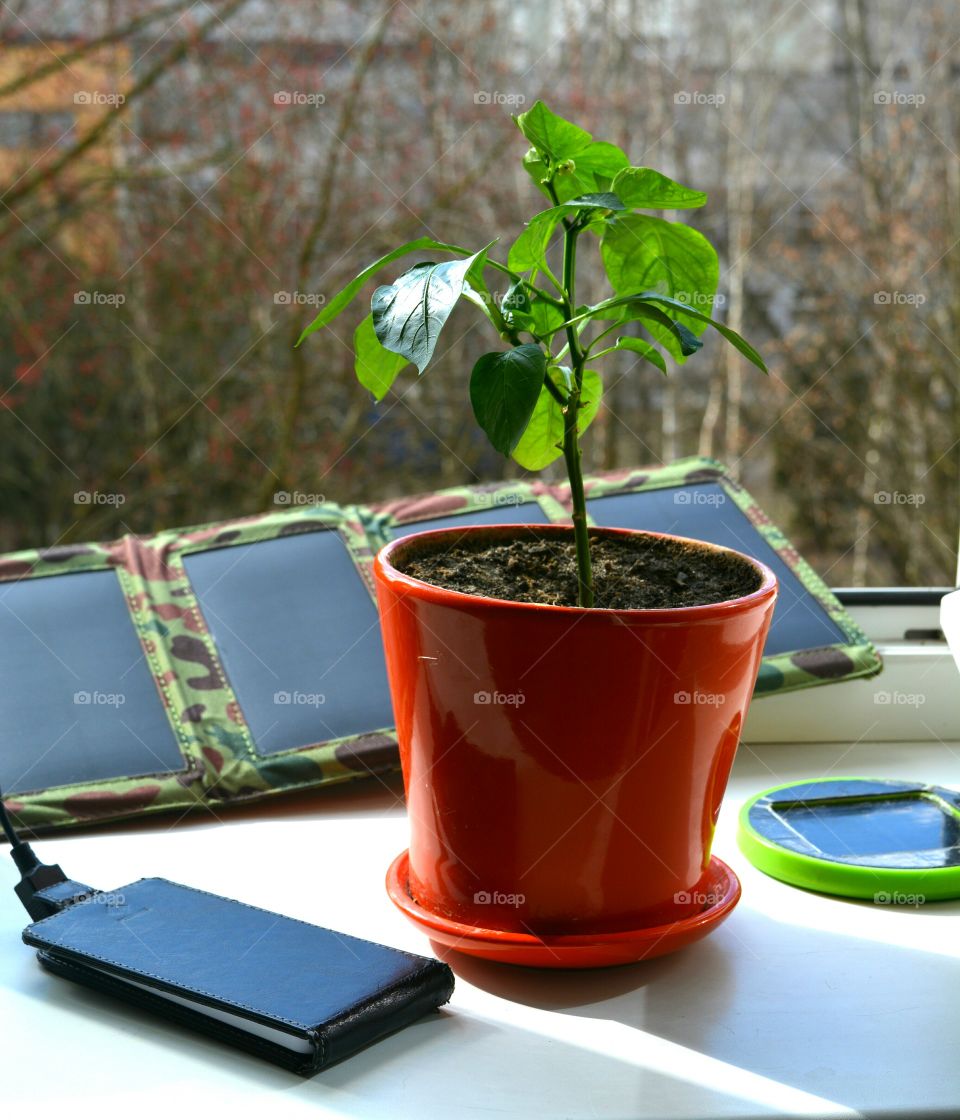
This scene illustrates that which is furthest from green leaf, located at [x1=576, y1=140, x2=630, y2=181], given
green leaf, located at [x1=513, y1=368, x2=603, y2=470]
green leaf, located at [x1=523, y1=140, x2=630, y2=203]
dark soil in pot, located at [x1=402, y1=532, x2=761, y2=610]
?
dark soil in pot, located at [x1=402, y1=532, x2=761, y2=610]

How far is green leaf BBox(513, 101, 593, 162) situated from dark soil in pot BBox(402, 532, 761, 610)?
232mm

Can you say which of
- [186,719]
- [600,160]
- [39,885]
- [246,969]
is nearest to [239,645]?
[186,719]

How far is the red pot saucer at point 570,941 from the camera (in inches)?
25.0

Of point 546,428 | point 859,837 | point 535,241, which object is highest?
point 535,241

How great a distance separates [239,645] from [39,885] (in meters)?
0.28

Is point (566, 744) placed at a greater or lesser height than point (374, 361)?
lesser

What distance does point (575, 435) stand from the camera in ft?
2.15

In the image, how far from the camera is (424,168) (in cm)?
248

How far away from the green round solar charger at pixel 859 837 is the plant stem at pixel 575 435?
Answer: 25cm

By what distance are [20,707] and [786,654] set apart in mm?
599

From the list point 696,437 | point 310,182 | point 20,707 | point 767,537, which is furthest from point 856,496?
point 20,707

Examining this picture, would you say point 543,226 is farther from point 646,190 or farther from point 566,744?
point 566,744

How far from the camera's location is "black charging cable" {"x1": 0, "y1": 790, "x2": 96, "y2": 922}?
70 cm

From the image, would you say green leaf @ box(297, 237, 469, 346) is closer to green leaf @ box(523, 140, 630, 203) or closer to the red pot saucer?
green leaf @ box(523, 140, 630, 203)
